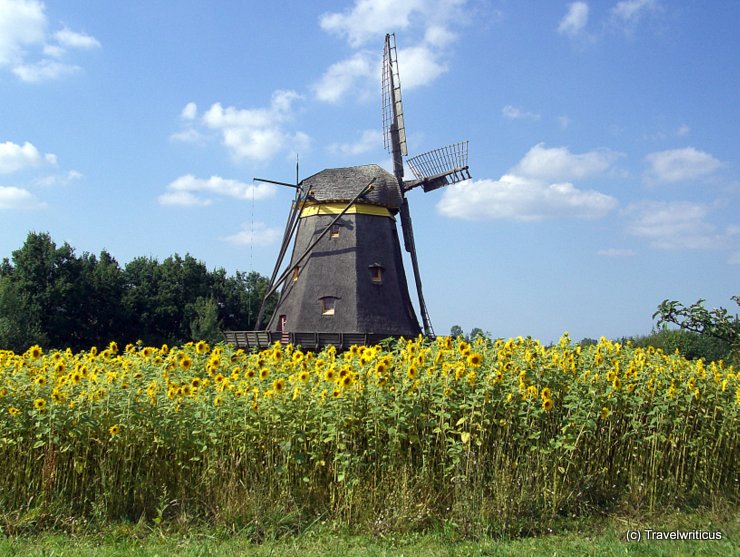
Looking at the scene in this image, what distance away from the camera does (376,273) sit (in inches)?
952

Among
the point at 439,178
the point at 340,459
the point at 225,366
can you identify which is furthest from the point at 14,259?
the point at 340,459

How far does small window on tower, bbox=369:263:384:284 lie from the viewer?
78.8 feet

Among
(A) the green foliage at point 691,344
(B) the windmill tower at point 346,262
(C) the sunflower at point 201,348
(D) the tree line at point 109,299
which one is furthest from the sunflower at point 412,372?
(D) the tree line at point 109,299

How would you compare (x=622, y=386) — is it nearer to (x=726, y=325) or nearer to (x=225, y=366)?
(x=726, y=325)

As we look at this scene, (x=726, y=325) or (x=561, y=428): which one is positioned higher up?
(x=726, y=325)

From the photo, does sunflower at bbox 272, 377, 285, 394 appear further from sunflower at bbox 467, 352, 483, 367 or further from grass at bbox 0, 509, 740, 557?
sunflower at bbox 467, 352, 483, 367

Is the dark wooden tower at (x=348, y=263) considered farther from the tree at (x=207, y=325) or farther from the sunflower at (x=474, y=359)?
the sunflower at (x=474, y=359)

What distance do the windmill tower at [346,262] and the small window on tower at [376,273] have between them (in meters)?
0.03

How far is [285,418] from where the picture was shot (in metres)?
6.12

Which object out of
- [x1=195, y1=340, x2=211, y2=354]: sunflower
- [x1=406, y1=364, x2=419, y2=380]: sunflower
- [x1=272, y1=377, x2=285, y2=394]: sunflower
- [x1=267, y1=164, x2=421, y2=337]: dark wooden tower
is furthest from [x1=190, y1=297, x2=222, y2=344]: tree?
[x1=406, y1=364, x2=419, y2=380]: sunflower

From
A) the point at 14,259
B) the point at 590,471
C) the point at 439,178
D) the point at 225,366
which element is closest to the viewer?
the point at 590,471

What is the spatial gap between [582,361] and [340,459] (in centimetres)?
294

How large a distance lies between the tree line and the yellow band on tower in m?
13.0

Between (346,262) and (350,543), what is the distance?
60.8 ft
